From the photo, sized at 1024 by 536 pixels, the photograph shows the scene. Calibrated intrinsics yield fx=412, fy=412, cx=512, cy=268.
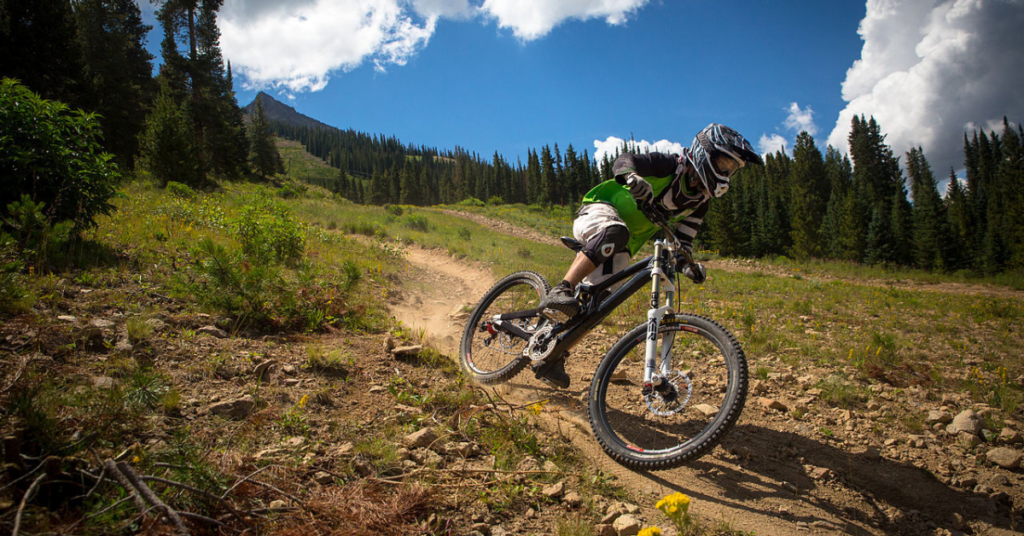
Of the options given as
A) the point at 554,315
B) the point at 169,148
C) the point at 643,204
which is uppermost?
the point at 169,148

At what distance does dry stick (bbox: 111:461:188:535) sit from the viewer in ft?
4.34

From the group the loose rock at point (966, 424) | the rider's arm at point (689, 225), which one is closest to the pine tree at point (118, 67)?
the rider's arm at point (689, 225)

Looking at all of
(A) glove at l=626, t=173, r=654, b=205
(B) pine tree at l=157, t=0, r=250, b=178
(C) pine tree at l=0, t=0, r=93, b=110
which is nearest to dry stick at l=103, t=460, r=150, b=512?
(A) glove at l=626, t=173, r=654, b=205

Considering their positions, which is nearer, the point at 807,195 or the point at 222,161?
the point at 222,161

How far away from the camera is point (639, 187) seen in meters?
3.27

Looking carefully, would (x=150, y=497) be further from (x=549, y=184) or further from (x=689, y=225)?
(x=549, y=184)

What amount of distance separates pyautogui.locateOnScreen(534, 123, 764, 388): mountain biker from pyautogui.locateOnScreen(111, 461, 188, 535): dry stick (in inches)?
105

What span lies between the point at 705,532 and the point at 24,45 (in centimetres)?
2720

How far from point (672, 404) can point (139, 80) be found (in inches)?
1864

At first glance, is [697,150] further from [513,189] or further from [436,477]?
[513,189]

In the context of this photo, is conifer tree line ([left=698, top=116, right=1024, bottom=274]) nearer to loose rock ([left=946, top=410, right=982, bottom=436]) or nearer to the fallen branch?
loose rock ([left=946, top=410, right=982, bottom=436])

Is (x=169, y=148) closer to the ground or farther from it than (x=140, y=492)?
farther from it

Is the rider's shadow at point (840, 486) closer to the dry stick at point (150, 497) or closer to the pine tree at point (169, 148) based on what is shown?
the dry stick at point (150, 497)

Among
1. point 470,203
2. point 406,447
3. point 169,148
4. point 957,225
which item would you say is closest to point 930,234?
point 957,225
